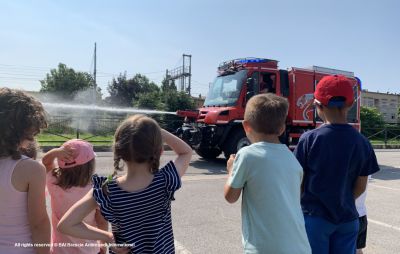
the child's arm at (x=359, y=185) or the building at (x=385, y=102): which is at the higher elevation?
the building at (x=385, y=102)

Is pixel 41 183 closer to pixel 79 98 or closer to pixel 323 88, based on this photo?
pixel 323 88

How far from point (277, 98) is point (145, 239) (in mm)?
1133

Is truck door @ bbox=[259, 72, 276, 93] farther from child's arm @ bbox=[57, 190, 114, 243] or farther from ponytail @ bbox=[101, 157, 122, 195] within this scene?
child's arm @ bbox=[57, 190, 114, 243]

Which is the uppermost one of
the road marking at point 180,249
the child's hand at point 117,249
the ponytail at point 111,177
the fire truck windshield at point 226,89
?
the fire truck windshield at point 226,89

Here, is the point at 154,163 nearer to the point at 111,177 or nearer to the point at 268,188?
the point at 111,177

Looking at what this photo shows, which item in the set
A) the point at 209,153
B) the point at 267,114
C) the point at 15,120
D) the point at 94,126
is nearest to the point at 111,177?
the point at 15,120

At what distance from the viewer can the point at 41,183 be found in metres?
2.05

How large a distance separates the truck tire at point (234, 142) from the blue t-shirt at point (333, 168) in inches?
332

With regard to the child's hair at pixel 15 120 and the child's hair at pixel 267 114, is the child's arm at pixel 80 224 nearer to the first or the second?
the child's hair at pixel 15 120

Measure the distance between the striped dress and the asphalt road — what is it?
2.42 metres

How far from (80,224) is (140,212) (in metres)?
0.29

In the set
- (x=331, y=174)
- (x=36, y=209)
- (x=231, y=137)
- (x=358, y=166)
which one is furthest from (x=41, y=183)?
(x=231, y=137)

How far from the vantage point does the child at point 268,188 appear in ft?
7.02

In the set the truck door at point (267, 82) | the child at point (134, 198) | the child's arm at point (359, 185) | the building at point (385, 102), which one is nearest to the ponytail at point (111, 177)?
the child at point (134, 198)
